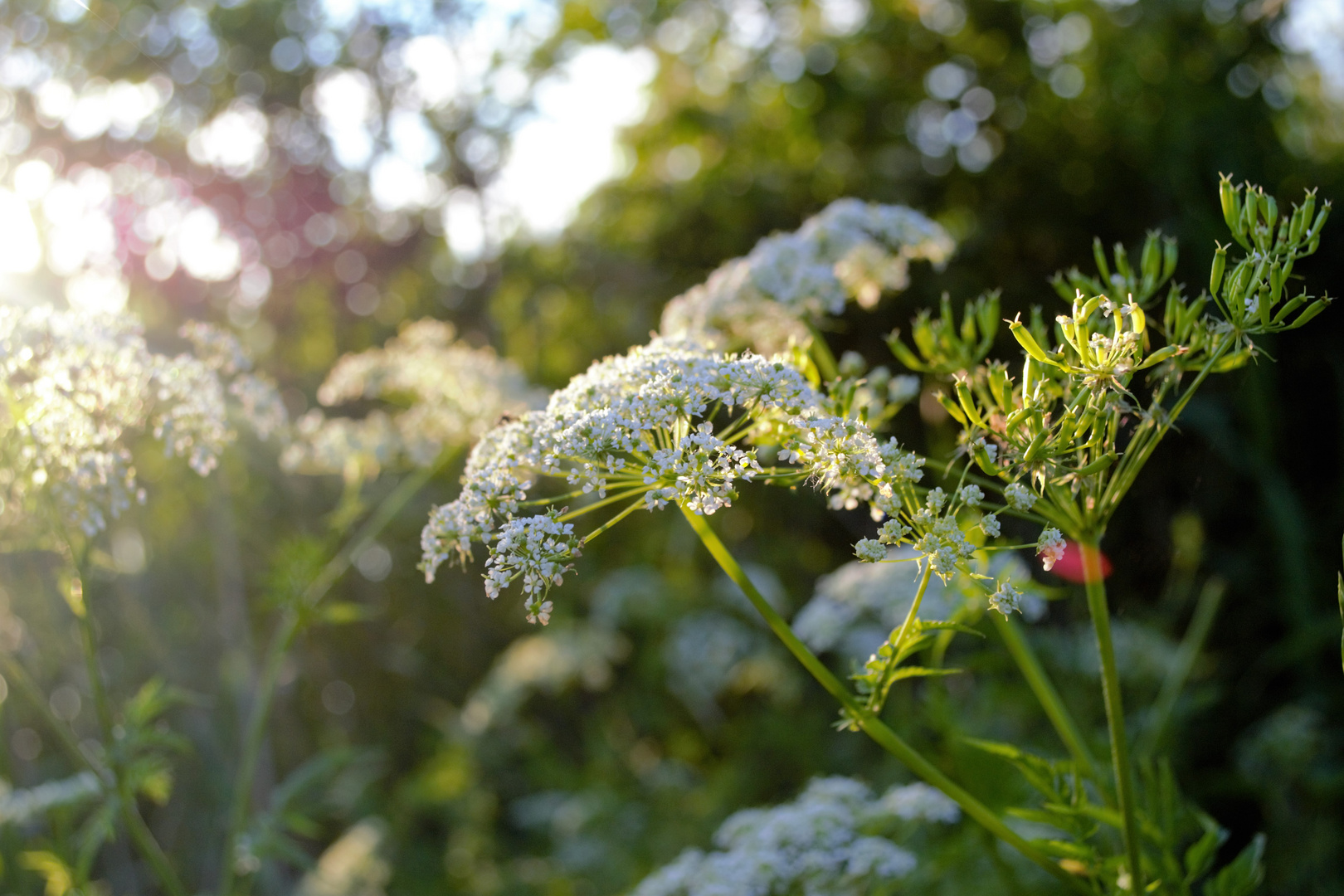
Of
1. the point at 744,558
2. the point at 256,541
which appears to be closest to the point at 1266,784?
the point at 744,558

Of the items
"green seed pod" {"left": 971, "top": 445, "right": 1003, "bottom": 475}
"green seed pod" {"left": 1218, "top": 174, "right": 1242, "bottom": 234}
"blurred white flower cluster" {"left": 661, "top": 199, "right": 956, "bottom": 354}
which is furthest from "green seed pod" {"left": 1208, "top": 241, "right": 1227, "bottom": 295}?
"blurred white flower cluster" {"left": 661, "top": 199, "right": 956, "bottom": 354}

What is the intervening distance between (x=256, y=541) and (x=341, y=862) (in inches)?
105

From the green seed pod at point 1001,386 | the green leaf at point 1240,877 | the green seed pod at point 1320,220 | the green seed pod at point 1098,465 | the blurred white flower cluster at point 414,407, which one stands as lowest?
the green leaf at point 1240,877

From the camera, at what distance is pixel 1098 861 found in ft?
5.49

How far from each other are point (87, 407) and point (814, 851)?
1940mm

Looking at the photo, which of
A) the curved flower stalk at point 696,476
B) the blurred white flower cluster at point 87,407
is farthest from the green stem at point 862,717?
the blurred white flower cluster at point 87,407

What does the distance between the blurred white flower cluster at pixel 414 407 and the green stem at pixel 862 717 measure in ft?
5.02

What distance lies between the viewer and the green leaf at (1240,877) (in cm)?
177

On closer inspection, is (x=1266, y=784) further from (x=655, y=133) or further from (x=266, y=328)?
(x=266, y=328)

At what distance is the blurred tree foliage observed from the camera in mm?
4836

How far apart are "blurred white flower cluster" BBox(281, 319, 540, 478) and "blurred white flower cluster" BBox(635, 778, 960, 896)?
1.45 m

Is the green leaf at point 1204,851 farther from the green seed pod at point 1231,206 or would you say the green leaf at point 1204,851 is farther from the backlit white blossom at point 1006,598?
the green seed pod at point 1231,206

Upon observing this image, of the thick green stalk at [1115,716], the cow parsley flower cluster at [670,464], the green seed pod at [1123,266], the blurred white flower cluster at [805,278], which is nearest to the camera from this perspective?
the cow parsley flower cluster at [670,464]

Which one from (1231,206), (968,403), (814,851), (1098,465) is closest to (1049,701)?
(814,851)
